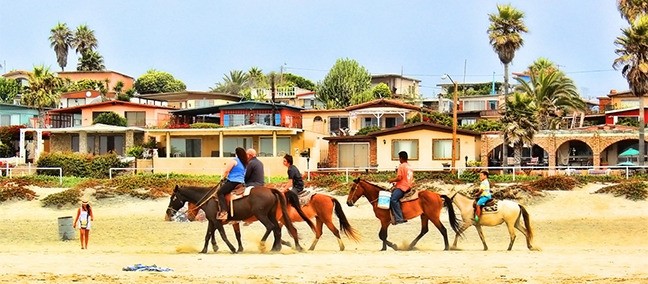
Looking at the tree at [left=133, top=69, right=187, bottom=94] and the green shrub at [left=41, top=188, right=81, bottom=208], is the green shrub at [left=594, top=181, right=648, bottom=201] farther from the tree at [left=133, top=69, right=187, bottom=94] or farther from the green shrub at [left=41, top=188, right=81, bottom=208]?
the tree at [left=133, top=69, right=187, bottom=94]

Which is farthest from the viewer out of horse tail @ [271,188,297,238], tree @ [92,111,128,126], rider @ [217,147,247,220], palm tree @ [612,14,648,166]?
tree @ [92,111,128,126]

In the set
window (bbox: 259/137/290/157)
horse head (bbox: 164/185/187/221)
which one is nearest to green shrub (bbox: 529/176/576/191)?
horse head (bbox: 164/185/187/221)

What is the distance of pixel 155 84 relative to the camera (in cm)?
11375

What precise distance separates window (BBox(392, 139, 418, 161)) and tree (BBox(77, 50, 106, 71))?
2575 inches

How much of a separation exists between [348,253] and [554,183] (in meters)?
19.5

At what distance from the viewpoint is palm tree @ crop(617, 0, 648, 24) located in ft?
188

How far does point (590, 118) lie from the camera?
74562 mm

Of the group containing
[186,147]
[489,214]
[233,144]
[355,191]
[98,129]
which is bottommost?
[489,214]

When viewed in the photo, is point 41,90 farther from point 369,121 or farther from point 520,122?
point 520,122

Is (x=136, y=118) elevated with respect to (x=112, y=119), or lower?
elevated

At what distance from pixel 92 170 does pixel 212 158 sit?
7385 mm

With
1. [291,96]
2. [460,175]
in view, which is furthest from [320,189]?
[291,96]

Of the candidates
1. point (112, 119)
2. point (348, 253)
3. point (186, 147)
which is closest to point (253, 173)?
point (348, 253)

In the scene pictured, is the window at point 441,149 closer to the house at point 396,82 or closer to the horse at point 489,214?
the horse at point 489,214
